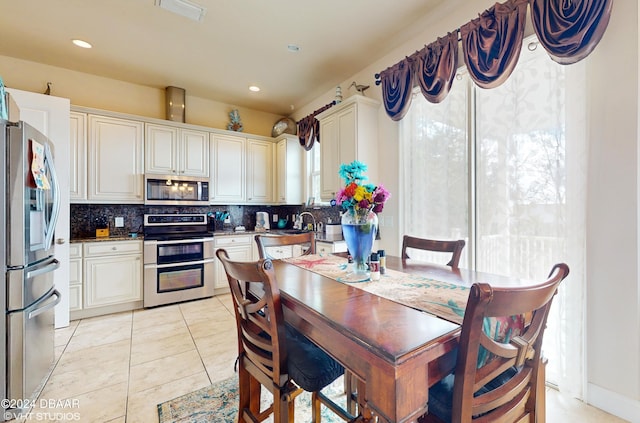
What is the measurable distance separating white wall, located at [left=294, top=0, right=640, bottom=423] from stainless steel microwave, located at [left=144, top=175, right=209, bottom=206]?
4.11m

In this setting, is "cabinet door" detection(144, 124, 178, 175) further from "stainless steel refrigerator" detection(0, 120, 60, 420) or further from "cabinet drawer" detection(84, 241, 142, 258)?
"stainless steel refrigerator" detection(0, 120, 60, 420)

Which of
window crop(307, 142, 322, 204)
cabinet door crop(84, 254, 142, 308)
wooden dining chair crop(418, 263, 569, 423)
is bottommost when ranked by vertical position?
cabinet door crop(84, 254, 142, 308)

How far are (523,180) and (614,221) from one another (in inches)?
20.9

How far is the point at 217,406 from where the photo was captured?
5.71ft

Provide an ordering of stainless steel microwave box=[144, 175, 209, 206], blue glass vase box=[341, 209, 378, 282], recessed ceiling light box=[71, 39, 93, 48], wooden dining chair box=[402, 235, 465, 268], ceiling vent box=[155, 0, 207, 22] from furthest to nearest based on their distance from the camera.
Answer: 1. stainless steel microwave box=[144, 175, 209, 206]
2. recessed ceiling light box=[71, 39, 93, 48]
3. ceiling vent box=[155, 0, 207, 22]
4. wooden dining chair box=[402, 235, 465, 268]
5. blue glass vase box=[341, 209, 378, 282]

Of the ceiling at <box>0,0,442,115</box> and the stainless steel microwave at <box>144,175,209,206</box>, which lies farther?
the stainless steel microwave at <box>144,175,209,206</box>

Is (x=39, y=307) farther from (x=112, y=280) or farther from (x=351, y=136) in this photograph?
(x=351, y=136)

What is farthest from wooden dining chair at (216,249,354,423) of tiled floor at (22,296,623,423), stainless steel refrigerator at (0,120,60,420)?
stainless steel refrigerator at (0,120,60,420)

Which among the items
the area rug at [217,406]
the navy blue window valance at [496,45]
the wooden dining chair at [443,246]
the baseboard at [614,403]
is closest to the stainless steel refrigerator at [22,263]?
the area rug at [217,406]

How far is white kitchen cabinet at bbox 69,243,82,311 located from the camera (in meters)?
3.02

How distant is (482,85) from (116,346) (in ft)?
12.5

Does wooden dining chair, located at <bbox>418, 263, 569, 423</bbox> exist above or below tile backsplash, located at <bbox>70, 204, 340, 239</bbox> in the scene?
below

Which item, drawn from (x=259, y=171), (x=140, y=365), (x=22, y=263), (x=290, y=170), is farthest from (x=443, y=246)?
(x=259, y=171)

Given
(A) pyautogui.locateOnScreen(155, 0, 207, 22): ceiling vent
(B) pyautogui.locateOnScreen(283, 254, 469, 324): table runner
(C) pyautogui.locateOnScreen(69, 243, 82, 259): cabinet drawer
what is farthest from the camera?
(C) pyautogui.locateOnScreen(69, 243, 82, 259): cabinet drawer
